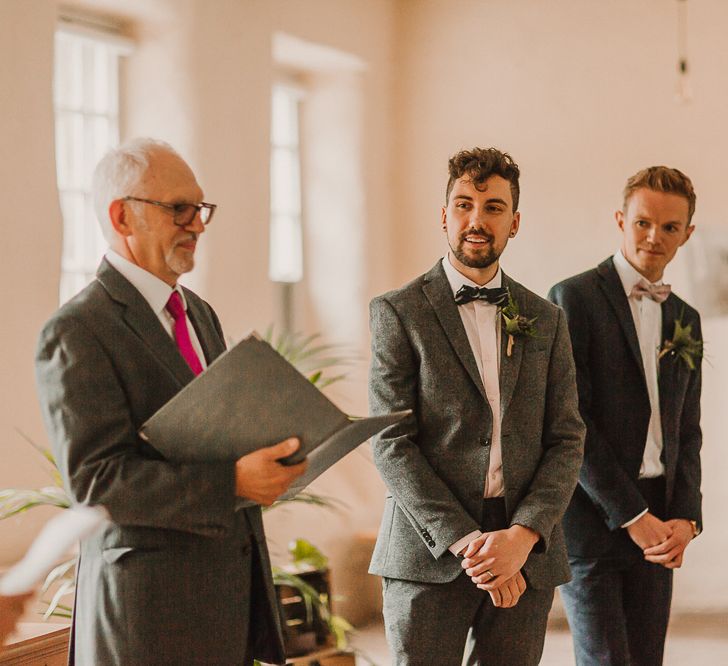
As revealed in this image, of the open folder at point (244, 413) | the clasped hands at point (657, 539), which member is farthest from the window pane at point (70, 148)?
the open folder at point (244, 413)

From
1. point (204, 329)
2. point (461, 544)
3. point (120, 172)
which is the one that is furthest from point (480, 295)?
point (120, 172)

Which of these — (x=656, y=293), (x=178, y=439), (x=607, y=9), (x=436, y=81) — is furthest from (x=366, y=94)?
(x=178, y=439)

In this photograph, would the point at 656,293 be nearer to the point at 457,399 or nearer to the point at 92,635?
the point at 457,399

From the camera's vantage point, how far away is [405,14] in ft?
20.3

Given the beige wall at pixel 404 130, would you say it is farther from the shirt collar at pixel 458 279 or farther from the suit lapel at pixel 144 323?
the suit lapel at pixel 144 323

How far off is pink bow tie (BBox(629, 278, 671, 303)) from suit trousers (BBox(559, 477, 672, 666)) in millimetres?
522

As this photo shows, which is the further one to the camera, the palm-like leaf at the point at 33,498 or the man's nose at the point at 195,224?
the palm-like leaf at the point at 33,498

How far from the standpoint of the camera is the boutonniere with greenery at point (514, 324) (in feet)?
8.94

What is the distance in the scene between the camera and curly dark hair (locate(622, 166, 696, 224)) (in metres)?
3.26

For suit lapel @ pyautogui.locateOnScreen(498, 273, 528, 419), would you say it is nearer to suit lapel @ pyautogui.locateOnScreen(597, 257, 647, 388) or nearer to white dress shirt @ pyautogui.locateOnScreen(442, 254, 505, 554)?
white dress shirt @ pyautogui.locateOnScreen(442, 254, 505, 554)

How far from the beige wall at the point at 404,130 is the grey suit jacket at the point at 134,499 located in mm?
2034

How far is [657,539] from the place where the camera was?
312 centimetres

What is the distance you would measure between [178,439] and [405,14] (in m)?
4.60

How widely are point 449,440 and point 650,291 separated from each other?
37.5 inches
